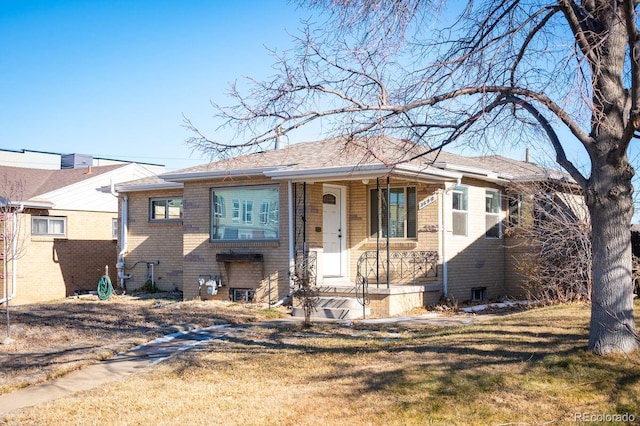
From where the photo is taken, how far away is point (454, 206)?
57.8 ft

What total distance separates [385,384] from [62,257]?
59.8ft

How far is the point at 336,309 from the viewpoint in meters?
15.0

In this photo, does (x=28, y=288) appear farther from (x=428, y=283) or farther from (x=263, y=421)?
(x=263, y=421)

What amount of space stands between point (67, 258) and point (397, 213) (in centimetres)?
1217

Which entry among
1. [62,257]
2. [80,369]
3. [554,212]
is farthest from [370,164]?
[62,257]

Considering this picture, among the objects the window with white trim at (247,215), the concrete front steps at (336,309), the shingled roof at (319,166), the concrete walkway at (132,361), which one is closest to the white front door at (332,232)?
the shingled roof at (319,166)

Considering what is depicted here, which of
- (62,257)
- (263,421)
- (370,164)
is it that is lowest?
(263,421)

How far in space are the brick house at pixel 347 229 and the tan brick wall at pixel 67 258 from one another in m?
6.31

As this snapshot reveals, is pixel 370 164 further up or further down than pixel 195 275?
further up

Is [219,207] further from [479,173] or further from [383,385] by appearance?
[383,385]

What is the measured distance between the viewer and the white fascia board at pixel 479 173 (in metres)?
16.7

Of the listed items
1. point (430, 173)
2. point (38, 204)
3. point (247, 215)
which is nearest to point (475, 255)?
point (430, 173)

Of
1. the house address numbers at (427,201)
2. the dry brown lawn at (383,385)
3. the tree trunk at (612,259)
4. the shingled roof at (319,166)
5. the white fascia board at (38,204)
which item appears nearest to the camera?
the dry brown lawn at (383,385)

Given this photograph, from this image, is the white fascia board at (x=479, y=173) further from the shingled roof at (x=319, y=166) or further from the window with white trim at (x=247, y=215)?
the window with white trim at (x=247, y=215)
